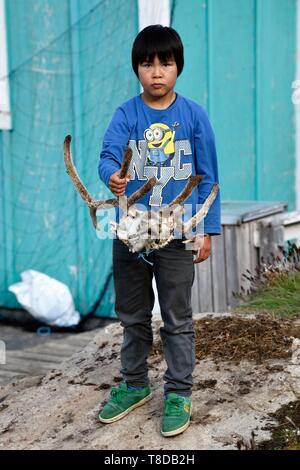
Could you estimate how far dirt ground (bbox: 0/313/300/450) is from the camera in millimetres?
3580

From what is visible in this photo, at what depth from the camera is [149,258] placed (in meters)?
3.69

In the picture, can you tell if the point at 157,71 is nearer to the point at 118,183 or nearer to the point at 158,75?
the point at 158,75

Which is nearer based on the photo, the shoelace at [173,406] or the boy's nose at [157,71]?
the boy's nose at [157,71]

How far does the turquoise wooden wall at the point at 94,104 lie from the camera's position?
707 centimetres

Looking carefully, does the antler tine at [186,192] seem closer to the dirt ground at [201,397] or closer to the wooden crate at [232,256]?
the dirt ground at [201,397]

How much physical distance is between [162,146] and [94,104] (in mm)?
3775

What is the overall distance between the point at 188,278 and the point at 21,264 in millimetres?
4443

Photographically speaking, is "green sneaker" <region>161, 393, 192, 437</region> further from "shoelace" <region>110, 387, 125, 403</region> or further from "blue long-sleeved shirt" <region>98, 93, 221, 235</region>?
"blue long-sleeved shirt" <region>98, 93, 221, 235</region>

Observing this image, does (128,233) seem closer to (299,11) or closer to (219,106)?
(219,106)

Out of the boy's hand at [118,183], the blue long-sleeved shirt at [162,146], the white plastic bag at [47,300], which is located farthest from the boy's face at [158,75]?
the white plastic bag at [47,300]

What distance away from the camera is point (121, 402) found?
153 inches

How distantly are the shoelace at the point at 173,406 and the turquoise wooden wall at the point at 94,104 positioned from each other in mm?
3667
